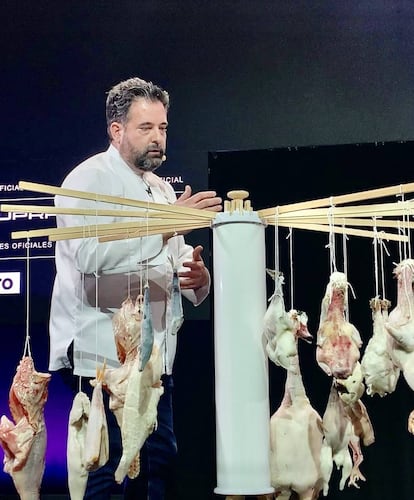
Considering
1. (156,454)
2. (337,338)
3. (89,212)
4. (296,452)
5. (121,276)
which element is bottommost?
(156,454)

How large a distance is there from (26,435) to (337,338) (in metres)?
0.90

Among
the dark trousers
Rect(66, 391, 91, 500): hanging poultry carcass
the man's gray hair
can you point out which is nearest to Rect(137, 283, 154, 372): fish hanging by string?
Rect(66, 391, 91, 500): hanging poultry carcass

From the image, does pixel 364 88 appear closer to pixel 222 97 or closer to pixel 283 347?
pixel 222 97

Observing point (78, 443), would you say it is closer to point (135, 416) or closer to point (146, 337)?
point (135, 416)

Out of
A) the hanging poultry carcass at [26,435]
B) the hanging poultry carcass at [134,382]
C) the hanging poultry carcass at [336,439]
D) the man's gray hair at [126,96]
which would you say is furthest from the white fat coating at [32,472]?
the man's gray hair at [126,96]

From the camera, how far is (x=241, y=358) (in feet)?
6.84

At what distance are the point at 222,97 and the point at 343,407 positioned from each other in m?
1.71

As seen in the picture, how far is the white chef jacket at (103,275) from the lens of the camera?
2736mm

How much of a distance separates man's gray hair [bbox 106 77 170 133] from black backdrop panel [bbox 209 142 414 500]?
33 cm

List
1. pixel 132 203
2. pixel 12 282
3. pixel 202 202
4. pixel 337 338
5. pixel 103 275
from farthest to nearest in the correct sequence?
1. pixel 12 282
2. pixel 103 275
3. pixel 202 202
4. pixel 132 203
5. pixel 337 338

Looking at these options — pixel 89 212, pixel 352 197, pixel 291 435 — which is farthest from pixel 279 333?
pixel 89 212

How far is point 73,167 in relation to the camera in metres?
3.35

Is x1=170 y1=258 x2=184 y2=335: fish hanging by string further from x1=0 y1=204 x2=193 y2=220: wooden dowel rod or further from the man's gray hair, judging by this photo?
the man's gray hair

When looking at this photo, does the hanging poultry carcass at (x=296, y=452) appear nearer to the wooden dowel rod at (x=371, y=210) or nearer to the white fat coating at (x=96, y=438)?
the wooden dowel rod at (x=371, y=210)
